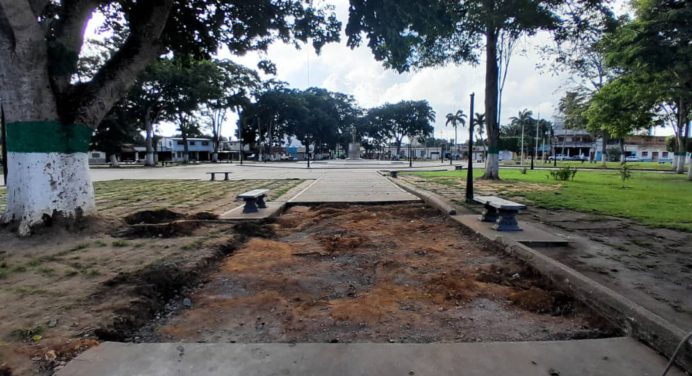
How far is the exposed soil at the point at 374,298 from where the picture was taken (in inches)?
121

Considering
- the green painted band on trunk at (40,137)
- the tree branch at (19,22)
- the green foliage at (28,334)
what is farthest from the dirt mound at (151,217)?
the green foliage at (28,334)

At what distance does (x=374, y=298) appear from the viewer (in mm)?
3793

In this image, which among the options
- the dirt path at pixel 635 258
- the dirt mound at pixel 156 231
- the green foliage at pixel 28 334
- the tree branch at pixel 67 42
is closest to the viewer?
the green foliage at pixel 28 334

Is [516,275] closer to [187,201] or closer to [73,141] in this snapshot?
[73,141]

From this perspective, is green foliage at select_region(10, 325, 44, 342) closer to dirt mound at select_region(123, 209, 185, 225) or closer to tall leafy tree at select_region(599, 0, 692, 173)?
dirt mound at select_region(123, 209, 185, 225)

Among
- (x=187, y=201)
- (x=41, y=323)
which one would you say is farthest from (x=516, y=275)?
(x=187, y=201)

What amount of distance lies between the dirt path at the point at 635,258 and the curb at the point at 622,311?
0.73ft

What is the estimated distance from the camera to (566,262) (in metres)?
4.75

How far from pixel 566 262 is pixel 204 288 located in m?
4.14

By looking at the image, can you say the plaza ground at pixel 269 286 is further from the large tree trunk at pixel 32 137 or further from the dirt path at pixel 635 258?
the large tree trunk at pixel 32 137

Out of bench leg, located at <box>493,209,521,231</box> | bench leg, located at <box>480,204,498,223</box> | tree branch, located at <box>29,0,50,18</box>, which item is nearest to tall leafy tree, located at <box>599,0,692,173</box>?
bench leg, located at <box>480,204,498,223</box>

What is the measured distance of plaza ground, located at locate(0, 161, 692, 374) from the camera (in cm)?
303

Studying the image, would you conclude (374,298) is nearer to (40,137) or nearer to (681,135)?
(40,137)

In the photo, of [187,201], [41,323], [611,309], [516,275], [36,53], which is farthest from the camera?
[187,201]
